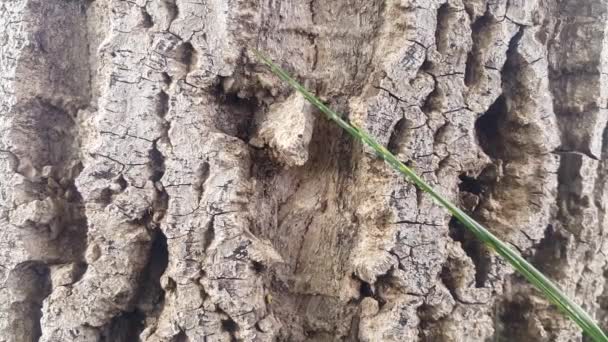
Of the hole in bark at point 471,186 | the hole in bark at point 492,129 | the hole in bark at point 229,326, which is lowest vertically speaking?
the hole in bark at point 229,326

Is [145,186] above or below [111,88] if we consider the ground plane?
below

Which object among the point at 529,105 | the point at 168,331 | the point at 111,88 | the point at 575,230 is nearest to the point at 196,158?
the point at 111,88

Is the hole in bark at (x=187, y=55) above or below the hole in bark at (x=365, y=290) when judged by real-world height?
above

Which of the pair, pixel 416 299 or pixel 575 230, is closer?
pixel 416 299

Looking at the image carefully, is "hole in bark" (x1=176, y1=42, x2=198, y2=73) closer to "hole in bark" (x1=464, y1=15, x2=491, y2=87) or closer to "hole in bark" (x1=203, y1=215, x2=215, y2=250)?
"hole in bark" (x1=203, y1=215, x2=215, y2=250)

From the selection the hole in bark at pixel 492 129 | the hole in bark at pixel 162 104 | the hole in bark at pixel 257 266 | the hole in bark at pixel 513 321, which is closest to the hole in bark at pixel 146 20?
the hole in bark at pixel 162 104

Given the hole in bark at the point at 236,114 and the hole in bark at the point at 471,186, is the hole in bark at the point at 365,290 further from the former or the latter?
the hole in bark at the point at 236,114

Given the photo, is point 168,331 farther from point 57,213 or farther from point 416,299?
point 416,299
